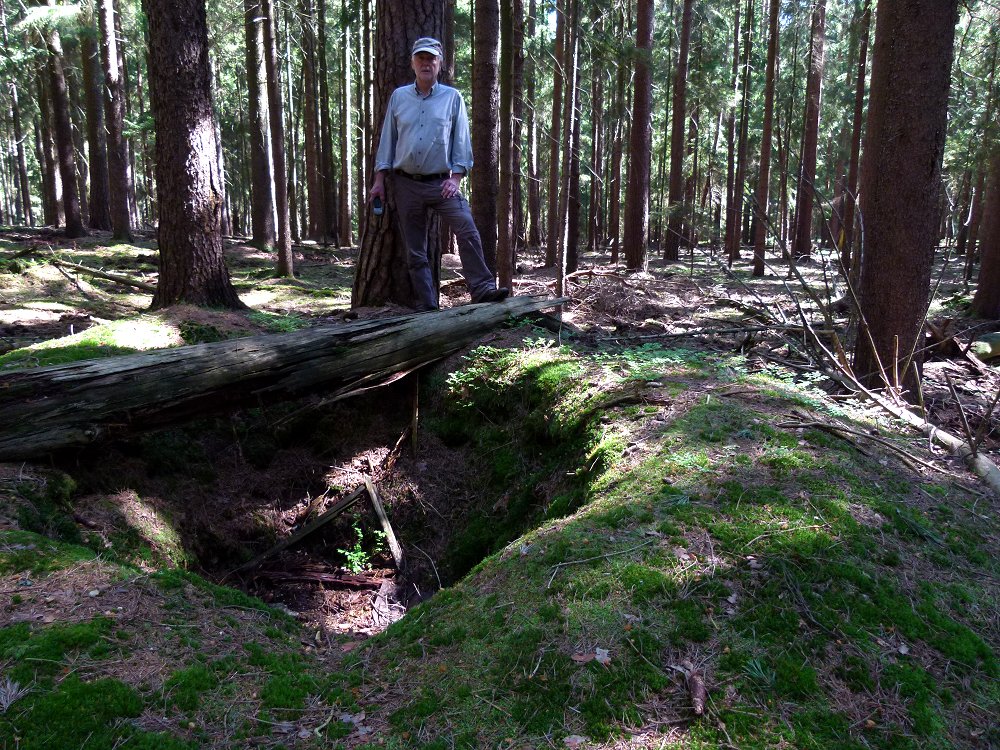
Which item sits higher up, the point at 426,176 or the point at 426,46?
the point at 426,46

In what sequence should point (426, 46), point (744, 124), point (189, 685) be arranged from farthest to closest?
point (744, 124) → point (426, 46) → point (189, 685)

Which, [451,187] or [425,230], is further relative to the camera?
[425,230]

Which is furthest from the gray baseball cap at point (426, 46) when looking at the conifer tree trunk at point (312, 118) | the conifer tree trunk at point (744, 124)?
the conifer tree trunk at point (312, 118)

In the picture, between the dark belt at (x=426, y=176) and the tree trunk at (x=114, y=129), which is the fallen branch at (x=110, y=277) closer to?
the dark belt at (x=426, y=176)

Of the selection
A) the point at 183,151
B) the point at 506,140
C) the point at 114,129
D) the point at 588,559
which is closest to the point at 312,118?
the point at 114,129

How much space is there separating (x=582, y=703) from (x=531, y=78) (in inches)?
577

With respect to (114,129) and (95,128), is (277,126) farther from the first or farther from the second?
(95,128)

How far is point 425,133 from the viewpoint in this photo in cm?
602

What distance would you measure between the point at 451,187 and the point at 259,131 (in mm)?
12407

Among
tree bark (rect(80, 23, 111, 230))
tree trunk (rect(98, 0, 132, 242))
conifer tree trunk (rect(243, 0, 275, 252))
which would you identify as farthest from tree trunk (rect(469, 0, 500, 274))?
tree bark (rect(80, 23, 111, 230))

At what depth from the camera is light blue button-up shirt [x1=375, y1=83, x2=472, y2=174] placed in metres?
5.99

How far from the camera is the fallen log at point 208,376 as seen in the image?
3.78 meters

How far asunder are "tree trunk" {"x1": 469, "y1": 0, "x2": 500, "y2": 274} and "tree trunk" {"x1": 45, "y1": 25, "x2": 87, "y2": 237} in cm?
1343

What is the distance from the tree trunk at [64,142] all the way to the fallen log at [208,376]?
15.9 metres
